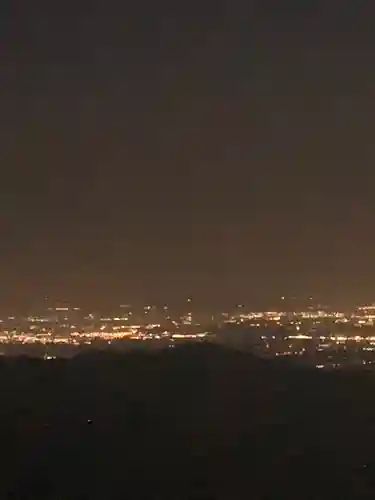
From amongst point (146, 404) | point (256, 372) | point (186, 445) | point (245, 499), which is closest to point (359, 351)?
point (256, 372)

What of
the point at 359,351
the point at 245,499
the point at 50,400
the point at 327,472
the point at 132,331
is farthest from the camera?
the point at 132,331

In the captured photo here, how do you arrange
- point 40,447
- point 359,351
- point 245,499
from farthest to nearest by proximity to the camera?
point 359,351 < point 40,447 < point 245,499

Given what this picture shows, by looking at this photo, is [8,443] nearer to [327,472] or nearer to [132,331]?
[327,472]

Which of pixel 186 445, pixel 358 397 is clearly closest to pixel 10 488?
pixel 186 445

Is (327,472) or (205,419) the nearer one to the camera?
(327,472)

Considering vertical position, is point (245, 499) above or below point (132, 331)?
below

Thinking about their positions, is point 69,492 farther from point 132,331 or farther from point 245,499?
point 132,331
